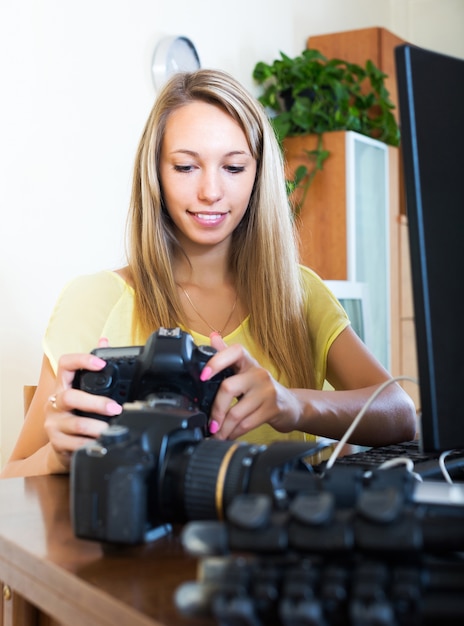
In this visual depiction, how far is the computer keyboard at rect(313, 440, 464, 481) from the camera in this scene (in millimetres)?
890

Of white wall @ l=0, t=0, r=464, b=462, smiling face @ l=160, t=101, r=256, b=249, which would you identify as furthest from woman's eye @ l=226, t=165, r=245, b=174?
white wall @ l=0, t=0, r=464, b=462

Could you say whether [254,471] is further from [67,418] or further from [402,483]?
[67,418]

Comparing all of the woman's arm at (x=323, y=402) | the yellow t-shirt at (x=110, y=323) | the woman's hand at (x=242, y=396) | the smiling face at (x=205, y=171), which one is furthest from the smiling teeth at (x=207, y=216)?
the woman's hand at (x=242, y=396)

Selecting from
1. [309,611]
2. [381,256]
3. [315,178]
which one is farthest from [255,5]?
[309,611]

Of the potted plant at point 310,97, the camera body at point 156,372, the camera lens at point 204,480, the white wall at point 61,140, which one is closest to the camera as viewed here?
the camera lens at point 204,480

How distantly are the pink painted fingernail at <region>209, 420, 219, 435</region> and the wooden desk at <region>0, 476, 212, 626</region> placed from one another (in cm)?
17

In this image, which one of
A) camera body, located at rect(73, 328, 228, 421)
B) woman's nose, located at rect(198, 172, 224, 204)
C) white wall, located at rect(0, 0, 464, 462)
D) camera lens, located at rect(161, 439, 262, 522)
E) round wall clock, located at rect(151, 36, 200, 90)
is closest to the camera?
camera lens, located at rect(161, 439, 262, 522)

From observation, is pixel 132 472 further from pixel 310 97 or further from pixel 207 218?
pixel 310 97

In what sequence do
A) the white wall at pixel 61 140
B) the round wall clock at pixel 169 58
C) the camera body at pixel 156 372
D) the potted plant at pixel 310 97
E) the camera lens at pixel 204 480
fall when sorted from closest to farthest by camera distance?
the camera lens at pixel 204 480, the camera body at pixel 156 372, the white wall at pixel 61 140, the round wall clock at pixel 169 58, the potted plant at pixel 310 97

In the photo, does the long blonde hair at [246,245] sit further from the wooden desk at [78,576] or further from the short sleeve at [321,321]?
the wooden desk at [78,576]

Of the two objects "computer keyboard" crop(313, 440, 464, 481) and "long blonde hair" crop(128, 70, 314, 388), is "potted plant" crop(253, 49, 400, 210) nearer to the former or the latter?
"long blonde hair" crop(128, 70, 314, 388)

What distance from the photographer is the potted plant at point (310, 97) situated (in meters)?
3.45

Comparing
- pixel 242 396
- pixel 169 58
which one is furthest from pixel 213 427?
pixel 169 58

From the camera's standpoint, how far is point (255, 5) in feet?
11.3
